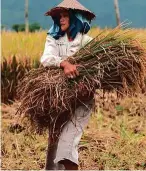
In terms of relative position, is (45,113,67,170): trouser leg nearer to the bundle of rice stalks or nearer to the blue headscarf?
the bundle of rice stalks

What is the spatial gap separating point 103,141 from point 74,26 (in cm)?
223

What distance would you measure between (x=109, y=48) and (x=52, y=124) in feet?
2.15

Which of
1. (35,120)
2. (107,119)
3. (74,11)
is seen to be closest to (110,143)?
(107,119)

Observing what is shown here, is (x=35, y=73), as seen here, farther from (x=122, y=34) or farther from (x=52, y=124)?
→ (x=122, y=34)

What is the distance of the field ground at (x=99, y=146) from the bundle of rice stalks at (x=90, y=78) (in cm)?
100

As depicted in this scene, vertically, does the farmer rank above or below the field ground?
above

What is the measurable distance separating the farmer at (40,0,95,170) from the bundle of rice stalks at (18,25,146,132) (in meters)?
0.06

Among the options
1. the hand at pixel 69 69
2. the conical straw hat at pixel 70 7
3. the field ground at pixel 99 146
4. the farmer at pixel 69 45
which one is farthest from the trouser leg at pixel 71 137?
the field ground at pixel 99 146

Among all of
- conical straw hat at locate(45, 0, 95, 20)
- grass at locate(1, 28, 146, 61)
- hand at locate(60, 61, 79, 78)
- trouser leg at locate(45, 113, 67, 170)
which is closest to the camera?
hand at locate(60, 61, 79, 78)

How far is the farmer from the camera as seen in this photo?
361 centimetres

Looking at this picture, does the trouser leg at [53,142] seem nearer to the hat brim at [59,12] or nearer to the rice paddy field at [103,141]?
the rice paddy field at [103,141]

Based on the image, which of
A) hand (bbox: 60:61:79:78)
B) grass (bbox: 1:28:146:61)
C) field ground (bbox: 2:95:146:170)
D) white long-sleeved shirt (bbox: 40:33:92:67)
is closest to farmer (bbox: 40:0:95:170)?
white long-sleeved shirt (bbox: 40:33:92:67)

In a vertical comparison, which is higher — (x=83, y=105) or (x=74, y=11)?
(x=74, y=11)

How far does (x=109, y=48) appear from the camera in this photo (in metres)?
3.63
